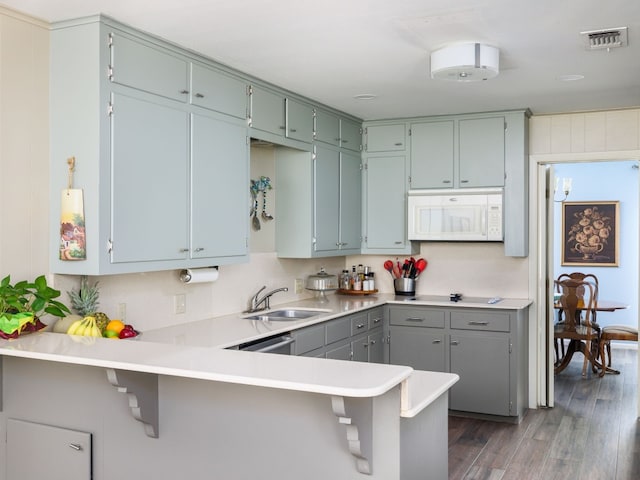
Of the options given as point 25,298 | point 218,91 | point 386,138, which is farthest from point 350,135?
point 25,298

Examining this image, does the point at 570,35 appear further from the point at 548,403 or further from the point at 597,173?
the point at 597,173

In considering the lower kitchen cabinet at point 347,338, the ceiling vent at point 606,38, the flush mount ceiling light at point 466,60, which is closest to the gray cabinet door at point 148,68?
the flush mount ceiling light at point 466,60

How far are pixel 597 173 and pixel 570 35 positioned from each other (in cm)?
542

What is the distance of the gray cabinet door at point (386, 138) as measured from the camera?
5.38 metres

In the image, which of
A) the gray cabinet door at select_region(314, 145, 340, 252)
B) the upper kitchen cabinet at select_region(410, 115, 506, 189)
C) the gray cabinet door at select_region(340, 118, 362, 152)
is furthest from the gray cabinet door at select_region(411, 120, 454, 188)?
the gray cabinet door at select_region(314, 145, 340, 252)

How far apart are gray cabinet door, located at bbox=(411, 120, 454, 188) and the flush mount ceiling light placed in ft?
6.04

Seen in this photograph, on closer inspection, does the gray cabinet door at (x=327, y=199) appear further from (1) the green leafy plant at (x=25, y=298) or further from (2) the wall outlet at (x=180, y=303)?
(1) the green leafy plant at (x=25, y=298)

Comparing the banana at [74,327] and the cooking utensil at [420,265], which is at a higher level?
the cooking utensil at [420,265]

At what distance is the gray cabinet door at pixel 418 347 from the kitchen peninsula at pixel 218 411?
2735 mm

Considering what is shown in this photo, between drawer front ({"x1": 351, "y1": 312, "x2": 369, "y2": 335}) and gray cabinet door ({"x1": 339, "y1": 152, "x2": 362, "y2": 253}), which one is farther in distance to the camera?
gray cabinet door ({"x1": 339, "y1": 152, "x2": 362, "y2": 253})

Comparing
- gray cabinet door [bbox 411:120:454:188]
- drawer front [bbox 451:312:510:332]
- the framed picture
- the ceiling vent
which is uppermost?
the ceiling vent

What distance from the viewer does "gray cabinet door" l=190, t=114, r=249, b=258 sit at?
3449 millimetres

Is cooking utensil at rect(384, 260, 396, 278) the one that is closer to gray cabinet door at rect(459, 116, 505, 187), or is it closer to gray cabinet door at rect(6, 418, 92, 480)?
gray cabinet door at rect(459, 116, 505, 187)

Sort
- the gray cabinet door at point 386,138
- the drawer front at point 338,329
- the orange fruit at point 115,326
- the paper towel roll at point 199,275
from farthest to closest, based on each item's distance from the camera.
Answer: the gray cabinet door at point 386,138 < the drawer front at point 338,329 < the paper towel roll at point 199,275 < the orange fruit at point 115,326
